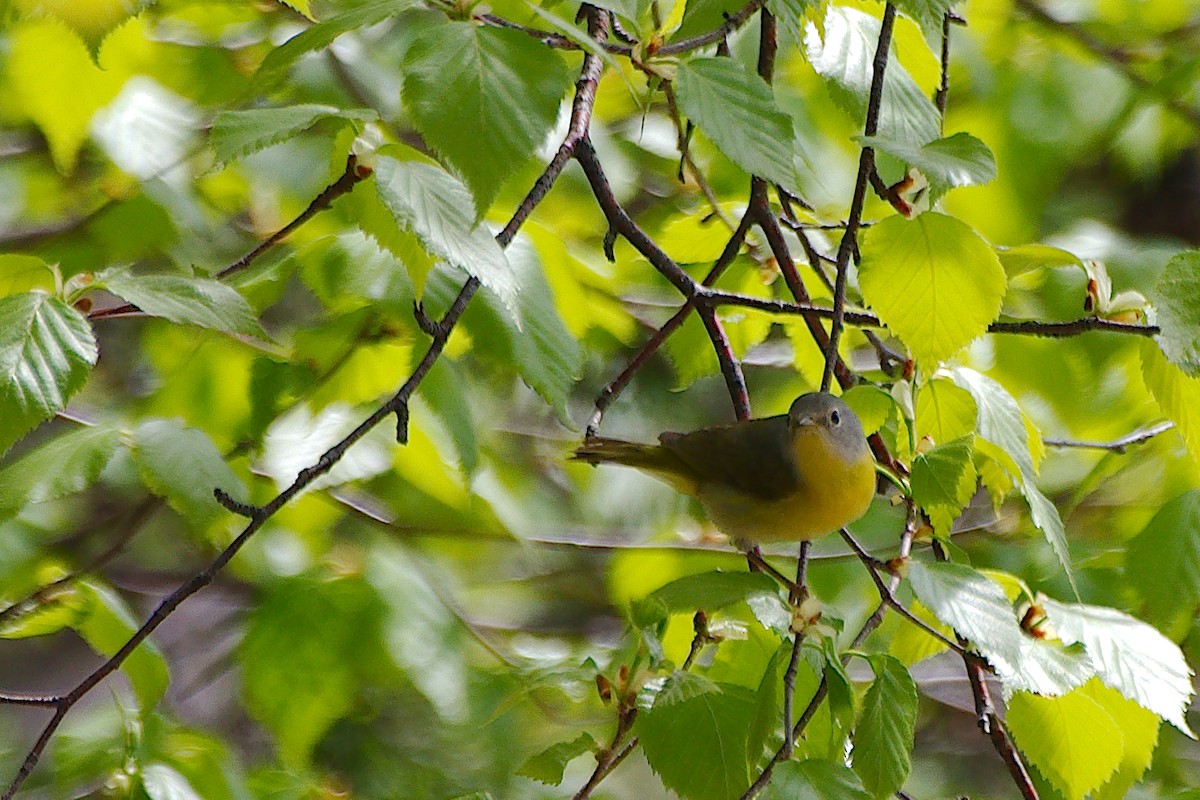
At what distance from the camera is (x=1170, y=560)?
159 cm

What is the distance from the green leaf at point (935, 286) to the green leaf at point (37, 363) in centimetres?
71

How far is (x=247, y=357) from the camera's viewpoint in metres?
1.84

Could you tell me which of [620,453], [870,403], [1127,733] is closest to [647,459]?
[620,453]

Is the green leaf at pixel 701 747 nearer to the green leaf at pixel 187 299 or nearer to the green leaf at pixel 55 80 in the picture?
the green leaf at pixel 187 299

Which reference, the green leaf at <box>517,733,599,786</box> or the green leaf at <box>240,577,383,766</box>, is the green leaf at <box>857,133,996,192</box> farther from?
the green leaf at <box>240,577,383,766</box>

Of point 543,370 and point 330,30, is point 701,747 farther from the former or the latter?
point 330,30

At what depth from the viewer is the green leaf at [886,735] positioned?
995 millimetres

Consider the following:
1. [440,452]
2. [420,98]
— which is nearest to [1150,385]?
[420,98]

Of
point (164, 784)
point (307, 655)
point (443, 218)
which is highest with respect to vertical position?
point (443, 218)

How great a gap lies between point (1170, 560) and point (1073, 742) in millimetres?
534

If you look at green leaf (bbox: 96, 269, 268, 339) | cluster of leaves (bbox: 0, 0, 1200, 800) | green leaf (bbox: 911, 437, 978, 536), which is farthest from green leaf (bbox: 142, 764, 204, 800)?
green leaf (bbox: 911, 437, 978, 536)

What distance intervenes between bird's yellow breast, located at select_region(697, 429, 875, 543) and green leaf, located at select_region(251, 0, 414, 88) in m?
0.81

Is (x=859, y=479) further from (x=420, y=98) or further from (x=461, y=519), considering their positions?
(x=461, y=519)

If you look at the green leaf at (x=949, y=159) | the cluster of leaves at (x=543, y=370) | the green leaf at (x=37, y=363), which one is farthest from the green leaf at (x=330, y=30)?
the green leaf at (x=949, y=159)
